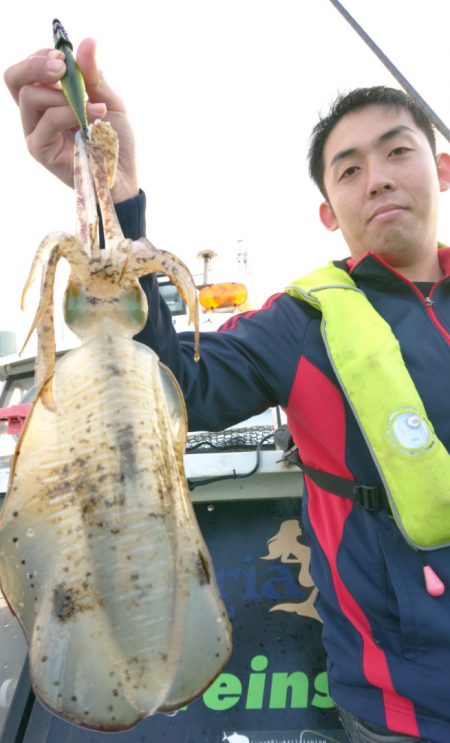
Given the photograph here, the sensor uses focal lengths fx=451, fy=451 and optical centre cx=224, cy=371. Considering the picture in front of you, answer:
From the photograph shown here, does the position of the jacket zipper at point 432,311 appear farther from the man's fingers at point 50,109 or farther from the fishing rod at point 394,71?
the man's fingers at point 50,109

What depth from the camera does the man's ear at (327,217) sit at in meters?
2.42

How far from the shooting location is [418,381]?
5.44 feet

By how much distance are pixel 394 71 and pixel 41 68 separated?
134 centimetres

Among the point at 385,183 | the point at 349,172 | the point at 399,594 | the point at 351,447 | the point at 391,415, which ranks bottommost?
the point at 399,594

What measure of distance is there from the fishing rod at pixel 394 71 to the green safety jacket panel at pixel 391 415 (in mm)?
657

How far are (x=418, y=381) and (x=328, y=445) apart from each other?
1.33ft

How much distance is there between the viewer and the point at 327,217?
246cm

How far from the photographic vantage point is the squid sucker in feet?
2.30

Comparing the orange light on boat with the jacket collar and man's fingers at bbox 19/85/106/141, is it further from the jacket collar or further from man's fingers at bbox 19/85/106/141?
man's fingers at bbox 19/85/106/141

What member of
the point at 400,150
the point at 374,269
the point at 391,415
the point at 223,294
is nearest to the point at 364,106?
the point at 400,150

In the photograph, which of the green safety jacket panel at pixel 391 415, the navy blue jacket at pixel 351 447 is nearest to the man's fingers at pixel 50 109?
the navy blue jacket at pixel 351 447

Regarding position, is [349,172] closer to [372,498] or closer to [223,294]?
[372,498]

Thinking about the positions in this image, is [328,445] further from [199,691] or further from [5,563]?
[5,563]

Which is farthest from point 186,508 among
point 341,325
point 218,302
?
point 218,302
